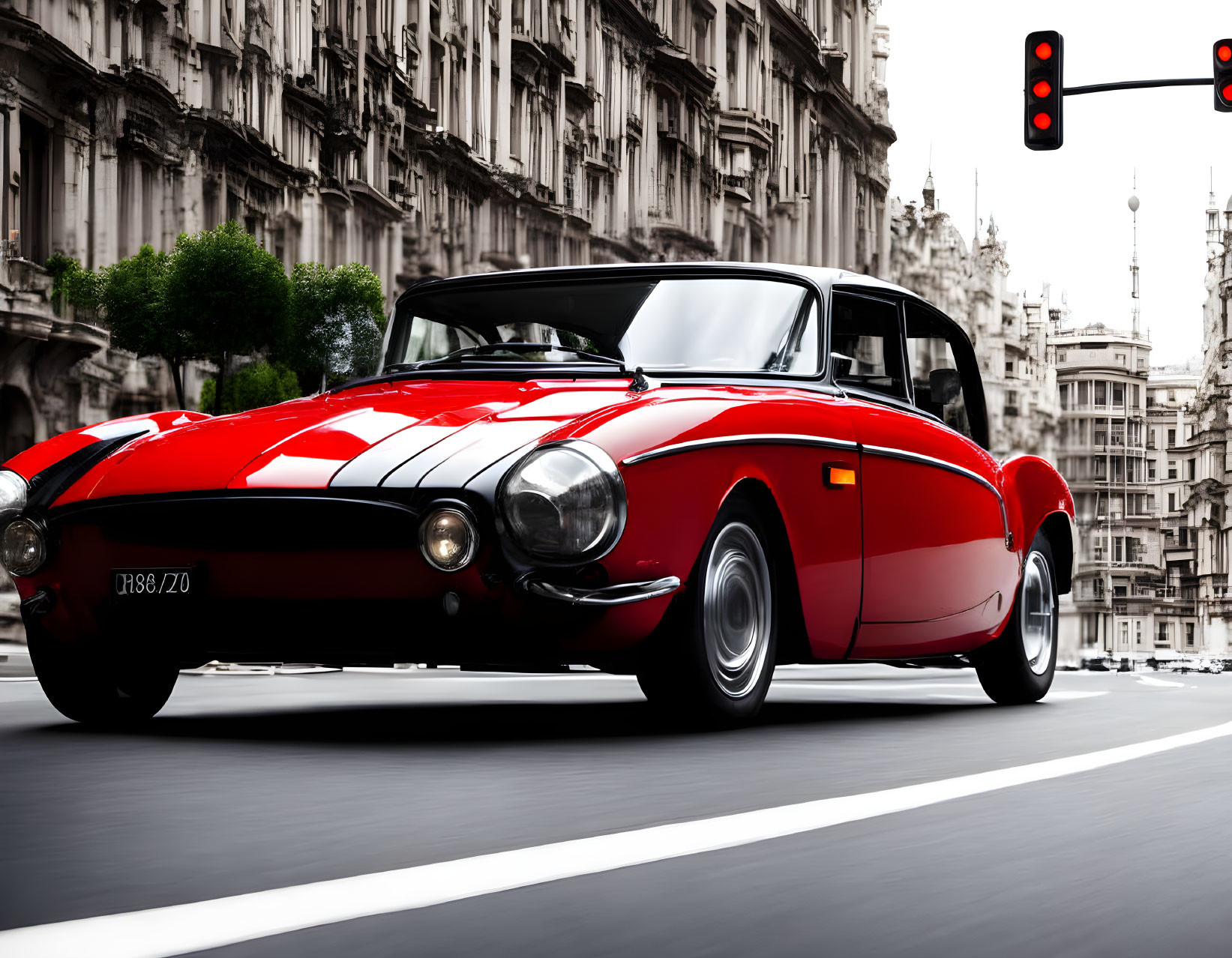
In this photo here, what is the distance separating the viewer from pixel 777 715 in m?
7.65

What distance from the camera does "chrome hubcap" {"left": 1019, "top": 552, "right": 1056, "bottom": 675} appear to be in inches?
354

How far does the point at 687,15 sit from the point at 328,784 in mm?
63624

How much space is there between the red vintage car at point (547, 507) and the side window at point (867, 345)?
0.02 metres

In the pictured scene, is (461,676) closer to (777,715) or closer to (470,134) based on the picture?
(777,715)

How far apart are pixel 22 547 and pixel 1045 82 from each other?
42.2ft

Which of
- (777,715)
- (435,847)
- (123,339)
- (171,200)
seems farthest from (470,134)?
(435,847)

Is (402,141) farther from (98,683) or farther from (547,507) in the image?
Result: (547,507)

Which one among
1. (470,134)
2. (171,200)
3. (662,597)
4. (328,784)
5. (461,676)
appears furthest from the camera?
(470,134)

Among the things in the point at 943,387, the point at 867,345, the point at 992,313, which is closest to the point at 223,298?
the point at 943,387

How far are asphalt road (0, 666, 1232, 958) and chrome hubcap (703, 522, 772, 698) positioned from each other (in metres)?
0.22

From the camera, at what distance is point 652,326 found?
23.9 feet

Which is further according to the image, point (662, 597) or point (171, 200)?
point (171, 200)

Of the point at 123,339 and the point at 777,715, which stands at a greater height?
the point at 123,339

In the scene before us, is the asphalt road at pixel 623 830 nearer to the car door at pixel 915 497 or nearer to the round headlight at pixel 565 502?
the car door at pixel 915 497
